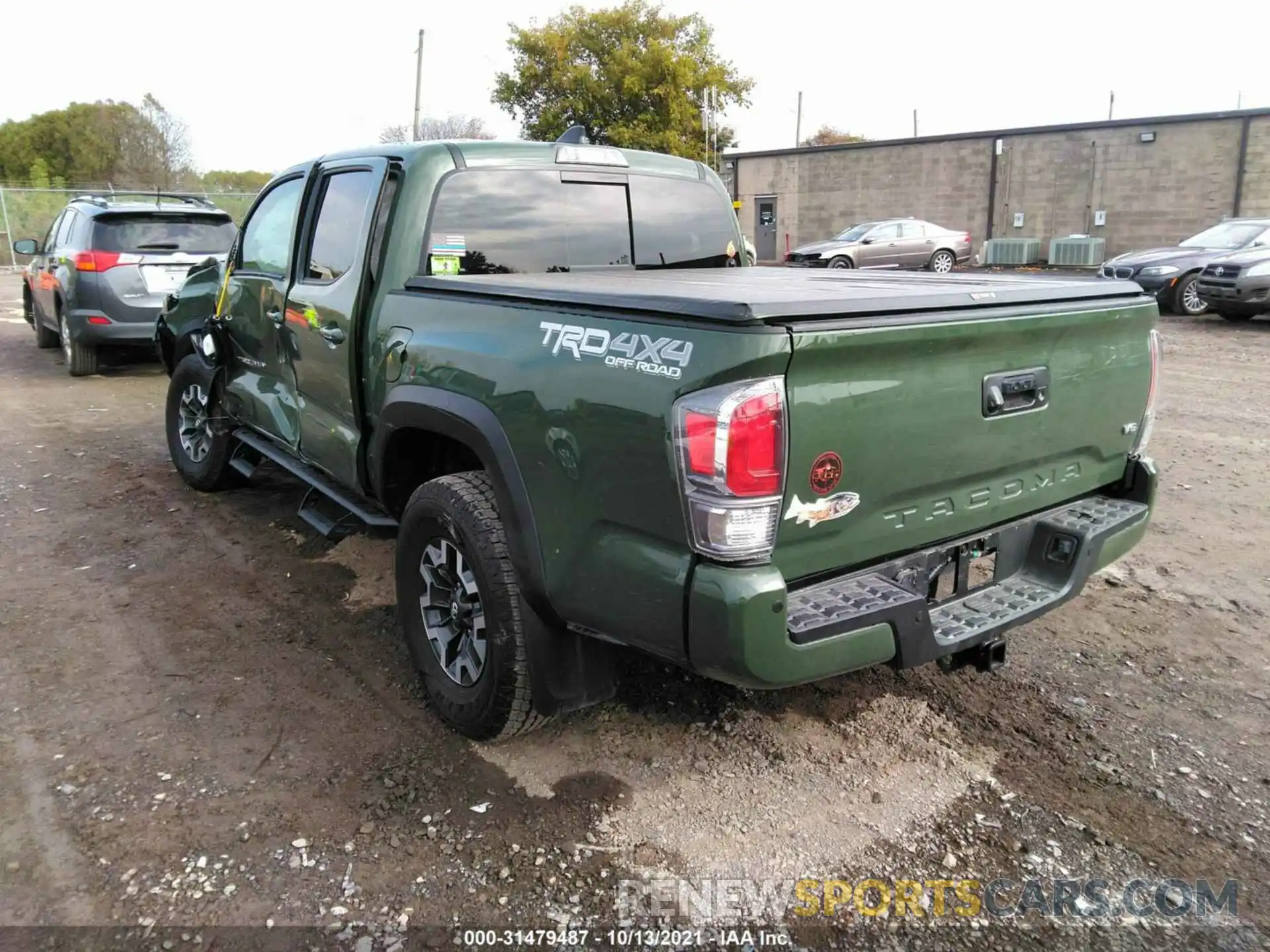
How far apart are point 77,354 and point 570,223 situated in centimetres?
816

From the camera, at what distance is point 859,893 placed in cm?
251

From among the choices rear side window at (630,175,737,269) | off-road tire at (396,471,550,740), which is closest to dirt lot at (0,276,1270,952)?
off-road tire at (396,471,550,740)

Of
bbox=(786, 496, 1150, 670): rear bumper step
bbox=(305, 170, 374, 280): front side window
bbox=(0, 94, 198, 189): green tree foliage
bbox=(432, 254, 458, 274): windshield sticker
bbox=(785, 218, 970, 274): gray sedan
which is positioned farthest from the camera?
bbox=(0, 94, 198, 189): green tree foliage

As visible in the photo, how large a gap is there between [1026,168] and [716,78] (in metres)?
13.1

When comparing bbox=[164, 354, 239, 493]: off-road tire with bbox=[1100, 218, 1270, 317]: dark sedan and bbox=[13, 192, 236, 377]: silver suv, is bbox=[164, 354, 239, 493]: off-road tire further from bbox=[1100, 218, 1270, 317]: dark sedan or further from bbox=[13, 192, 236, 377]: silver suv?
bbox=[1100, 218, 1270, 317]: dark sedan

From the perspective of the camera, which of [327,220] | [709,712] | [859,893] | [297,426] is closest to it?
[859,893]

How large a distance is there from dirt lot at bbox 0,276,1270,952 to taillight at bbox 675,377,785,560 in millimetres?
1018

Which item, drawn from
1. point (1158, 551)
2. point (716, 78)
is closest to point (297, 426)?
point (1158, 551)

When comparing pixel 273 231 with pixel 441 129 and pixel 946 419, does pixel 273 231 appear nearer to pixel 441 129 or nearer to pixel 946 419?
pixel 946 419

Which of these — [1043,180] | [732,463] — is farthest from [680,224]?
[1043,180]

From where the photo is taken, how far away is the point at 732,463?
7.27 ft

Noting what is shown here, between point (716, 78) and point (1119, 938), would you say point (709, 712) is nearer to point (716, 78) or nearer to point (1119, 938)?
point (1119, 938)

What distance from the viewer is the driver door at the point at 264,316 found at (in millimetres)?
4508

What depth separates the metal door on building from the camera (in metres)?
31.4
